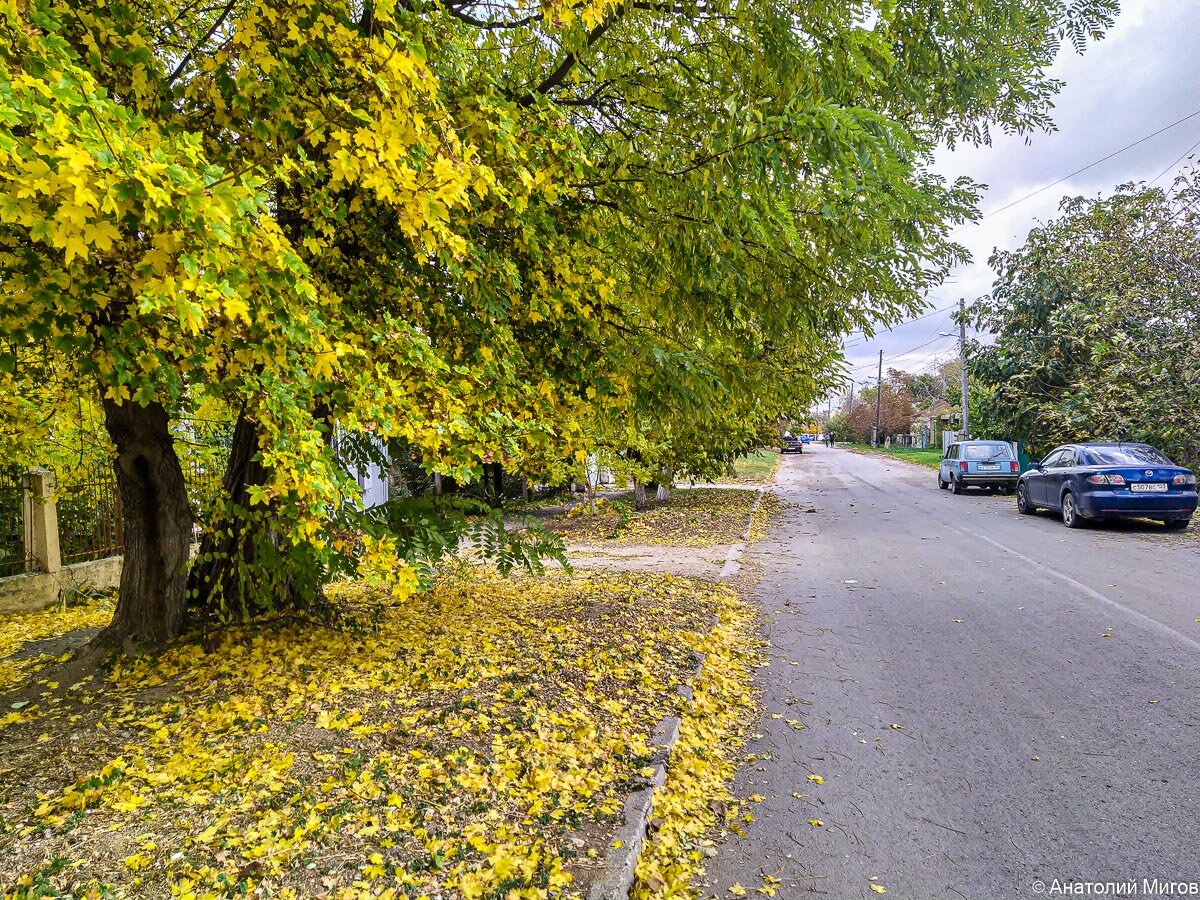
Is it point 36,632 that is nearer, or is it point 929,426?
point 36,632

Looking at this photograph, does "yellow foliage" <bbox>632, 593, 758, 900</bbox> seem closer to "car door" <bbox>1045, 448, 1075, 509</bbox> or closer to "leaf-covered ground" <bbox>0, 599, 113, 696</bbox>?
"leaf-covered ground" <bbox>0, 599, 113, 696</bbox>

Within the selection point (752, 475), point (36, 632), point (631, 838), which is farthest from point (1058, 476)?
point (752, 475)

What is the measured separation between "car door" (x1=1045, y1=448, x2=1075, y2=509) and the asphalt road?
Result: 4.78m

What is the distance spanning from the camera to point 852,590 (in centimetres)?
836

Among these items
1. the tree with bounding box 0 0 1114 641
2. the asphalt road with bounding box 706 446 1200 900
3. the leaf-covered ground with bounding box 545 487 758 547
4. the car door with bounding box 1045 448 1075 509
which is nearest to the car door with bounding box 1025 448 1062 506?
the car door with bounding box 1045 448 1075 509

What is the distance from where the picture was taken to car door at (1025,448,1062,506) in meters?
14.4

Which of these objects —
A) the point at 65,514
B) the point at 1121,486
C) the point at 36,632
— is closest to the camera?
the point at 36,632

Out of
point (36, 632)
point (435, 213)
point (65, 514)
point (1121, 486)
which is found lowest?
point (36, 632)

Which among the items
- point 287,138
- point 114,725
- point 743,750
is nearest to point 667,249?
point 287,138

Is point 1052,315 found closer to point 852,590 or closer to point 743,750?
point 852,590

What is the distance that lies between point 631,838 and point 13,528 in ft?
28.4

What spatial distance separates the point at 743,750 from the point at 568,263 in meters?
3.30

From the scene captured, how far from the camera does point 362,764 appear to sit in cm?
359

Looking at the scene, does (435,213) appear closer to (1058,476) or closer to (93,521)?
(93,521)
